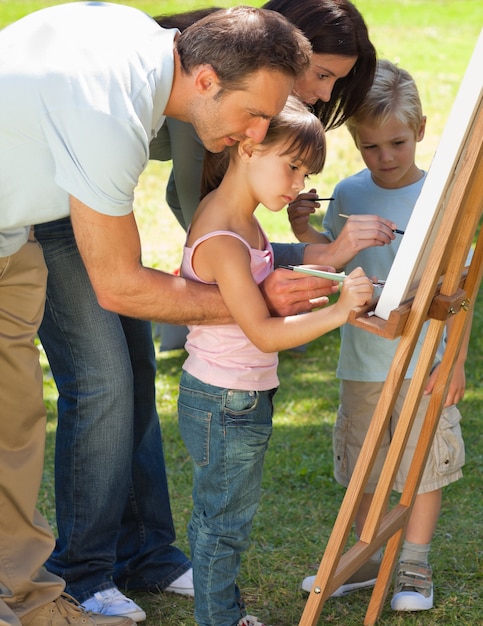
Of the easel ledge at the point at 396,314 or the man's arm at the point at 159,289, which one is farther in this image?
the man's arm at the point at 159,289

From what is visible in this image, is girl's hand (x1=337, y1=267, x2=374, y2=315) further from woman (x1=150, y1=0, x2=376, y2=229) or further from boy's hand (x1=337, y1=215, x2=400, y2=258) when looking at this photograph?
woman (x1=150, y1=0, x2=376, y2=229)

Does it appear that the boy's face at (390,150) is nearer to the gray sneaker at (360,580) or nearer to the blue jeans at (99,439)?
the blue jeans at (99,439)

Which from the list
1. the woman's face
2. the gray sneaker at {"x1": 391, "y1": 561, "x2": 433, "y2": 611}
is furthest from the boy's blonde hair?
the gray sneaker at {"x1": 391, "y1": 561, "x2": 433, "y2": 611}

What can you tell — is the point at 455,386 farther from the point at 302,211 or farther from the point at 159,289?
the point at 159,289

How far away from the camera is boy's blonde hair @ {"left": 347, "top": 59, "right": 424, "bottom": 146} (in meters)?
2.82

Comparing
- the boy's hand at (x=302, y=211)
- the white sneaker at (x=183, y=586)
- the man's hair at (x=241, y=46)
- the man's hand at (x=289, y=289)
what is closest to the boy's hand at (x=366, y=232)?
the man's hand at (x=289, y=289)

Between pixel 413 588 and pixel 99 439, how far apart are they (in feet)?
3.36

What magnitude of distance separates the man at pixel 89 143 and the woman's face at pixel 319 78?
37 cm

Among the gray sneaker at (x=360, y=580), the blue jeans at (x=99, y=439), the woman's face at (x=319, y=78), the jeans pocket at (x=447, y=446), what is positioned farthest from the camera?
the gray sneaker at (x=360, y=580)

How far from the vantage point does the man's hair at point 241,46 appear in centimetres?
224

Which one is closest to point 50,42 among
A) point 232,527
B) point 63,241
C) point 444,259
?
point 63,241

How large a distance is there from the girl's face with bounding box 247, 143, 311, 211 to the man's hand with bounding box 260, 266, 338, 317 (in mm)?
189

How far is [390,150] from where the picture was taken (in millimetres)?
2820

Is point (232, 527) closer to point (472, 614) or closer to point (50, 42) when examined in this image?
point (472, 614)
